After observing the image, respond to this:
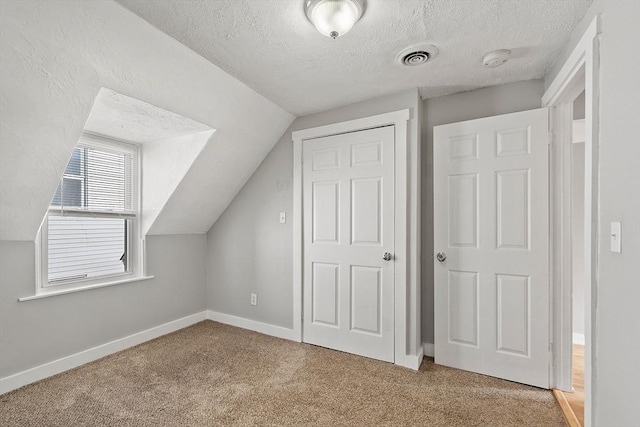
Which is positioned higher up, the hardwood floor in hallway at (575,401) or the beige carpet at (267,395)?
the hardwood floor in hallway at (575,401)

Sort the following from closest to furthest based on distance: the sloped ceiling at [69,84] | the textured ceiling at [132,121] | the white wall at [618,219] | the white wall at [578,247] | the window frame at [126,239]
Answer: the white wall at [618,219] → the sloped ceiling at [69,84] → the textured ceiling at [132,121] → the window frame at [126,239] → the white wall at [578,247]

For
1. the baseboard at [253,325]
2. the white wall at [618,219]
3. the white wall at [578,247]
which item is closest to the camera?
the white wall at [618,219]

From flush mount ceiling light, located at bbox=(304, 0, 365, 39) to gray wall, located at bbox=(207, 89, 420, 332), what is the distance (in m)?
1.18

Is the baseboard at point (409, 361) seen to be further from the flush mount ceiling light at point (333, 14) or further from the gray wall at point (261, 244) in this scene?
the flush mount ceiling light at point (333, 14)

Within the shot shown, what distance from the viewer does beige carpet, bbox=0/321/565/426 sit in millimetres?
1795

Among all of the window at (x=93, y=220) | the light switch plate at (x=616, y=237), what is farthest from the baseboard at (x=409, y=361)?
the window at (x=93, y=220)

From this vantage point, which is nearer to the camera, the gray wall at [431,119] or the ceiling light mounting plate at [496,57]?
the ceiling light mounting plate at [496,57]

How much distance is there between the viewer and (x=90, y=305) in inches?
100

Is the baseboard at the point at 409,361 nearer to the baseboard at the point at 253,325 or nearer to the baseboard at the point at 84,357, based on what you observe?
the baseboard at the point at 253,325

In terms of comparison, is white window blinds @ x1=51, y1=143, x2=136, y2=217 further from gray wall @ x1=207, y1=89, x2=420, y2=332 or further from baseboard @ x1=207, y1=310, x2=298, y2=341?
baseboard @ x1=207, y1=310, x2=298, y2=341

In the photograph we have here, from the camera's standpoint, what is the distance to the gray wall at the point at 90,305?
2.09m

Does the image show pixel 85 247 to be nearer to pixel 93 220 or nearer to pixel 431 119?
pixel 93 220

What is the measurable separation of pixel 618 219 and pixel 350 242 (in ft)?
5.77

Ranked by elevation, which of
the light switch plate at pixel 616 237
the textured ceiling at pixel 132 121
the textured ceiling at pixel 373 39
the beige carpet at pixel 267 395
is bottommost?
the beige carpet at pixel 267 395
